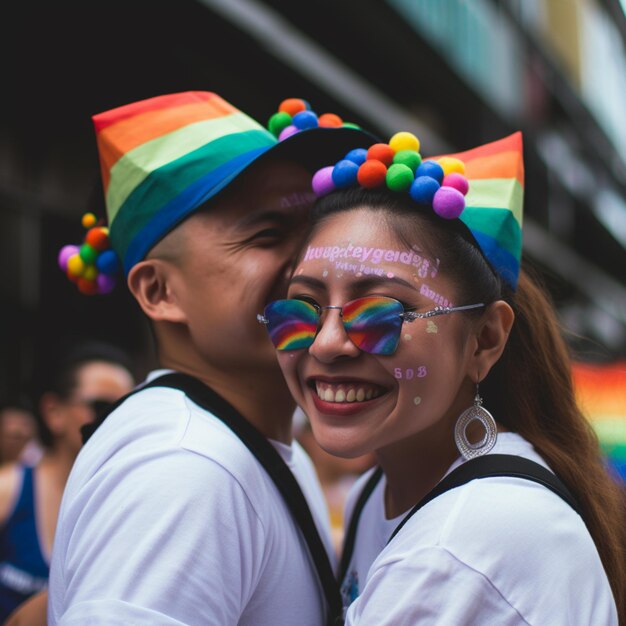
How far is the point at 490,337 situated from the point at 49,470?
275 centimetres

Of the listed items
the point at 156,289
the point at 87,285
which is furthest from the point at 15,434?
the point at 156,289

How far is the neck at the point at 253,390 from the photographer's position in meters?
2.10

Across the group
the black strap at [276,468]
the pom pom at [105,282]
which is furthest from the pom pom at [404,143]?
the pom pom at [105,282]

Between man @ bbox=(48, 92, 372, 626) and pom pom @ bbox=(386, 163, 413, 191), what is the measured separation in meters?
0.35

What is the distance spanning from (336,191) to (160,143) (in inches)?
22.7

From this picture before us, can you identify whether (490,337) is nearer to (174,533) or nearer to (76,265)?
(174,533)

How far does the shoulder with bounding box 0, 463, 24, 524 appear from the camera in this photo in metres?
3.62

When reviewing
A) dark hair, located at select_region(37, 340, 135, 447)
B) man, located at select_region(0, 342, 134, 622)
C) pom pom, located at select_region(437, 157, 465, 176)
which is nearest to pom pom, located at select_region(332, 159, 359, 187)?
pom pom, located at select_region(437, 157, 465, 176)

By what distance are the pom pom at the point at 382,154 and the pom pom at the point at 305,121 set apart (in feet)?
1.38

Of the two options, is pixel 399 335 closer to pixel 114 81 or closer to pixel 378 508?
pixel 378 508

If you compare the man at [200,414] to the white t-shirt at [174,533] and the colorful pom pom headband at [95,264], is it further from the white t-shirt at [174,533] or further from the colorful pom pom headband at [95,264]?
the colorful pom pom headband at [95,264]

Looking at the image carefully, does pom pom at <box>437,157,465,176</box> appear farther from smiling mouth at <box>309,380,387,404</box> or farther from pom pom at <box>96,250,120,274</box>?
pom pom at <box>96,250,120,274</box>

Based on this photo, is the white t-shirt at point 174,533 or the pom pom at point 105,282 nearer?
the white t-shirt at point 174,533

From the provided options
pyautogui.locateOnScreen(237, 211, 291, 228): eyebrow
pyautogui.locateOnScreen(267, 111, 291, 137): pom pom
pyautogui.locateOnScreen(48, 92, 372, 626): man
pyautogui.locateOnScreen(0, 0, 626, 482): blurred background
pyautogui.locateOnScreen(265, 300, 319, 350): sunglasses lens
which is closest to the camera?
pyautogui.locateOnScreen(48, 92, 372, 626): man
